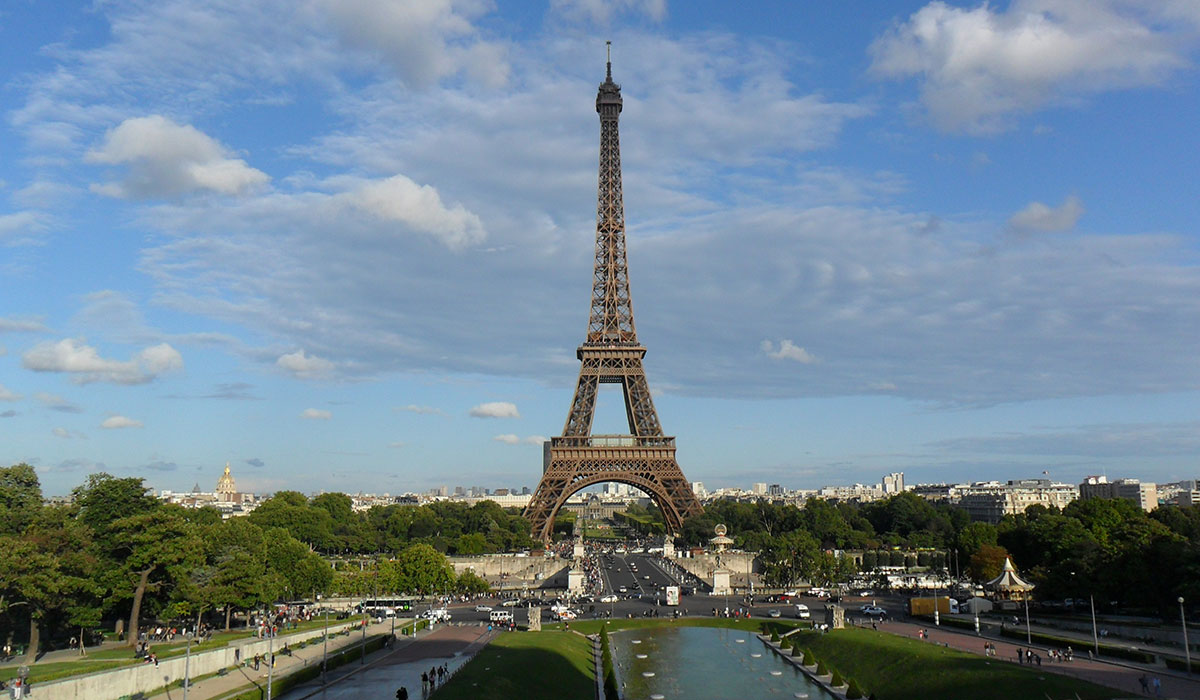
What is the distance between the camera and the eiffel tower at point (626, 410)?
106 m

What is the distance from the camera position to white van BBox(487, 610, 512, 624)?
2493 inches

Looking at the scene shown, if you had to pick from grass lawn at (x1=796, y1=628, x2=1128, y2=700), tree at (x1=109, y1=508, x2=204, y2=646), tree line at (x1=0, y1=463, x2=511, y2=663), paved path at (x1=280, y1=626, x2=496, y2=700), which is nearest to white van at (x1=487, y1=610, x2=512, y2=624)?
paved path at (x1=280, y1=626, x2=496, y2=700)

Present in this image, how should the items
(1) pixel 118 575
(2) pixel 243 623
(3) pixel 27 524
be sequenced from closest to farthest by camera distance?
(1) pixel 118 575 < (3) pixel 27 524 < (2) pixel 243 623

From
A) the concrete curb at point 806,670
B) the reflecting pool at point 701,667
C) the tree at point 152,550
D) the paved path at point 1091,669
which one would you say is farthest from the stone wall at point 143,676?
the paved path at point 1091,669

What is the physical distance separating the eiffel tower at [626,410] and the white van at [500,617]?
126 ft

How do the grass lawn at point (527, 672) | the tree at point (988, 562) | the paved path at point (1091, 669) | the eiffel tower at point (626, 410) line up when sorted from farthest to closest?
the eiffel tower at point (626, 410) < the tree at point (988, 562) < the grass lawn at point (527, 672) < the paved path at point (1091, 669)

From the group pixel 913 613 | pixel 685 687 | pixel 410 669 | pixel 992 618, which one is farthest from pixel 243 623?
pixel 992 618

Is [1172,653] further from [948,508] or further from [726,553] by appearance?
[948,508]

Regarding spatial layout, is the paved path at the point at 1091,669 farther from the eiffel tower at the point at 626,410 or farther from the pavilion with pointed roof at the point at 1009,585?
the eiffel tower at the point at 626,410

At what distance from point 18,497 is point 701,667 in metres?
51.9

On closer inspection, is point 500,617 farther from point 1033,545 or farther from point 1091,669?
point 1033,545

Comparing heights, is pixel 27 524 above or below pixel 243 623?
above

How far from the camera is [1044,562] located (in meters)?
71.3

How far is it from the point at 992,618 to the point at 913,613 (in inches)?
212
